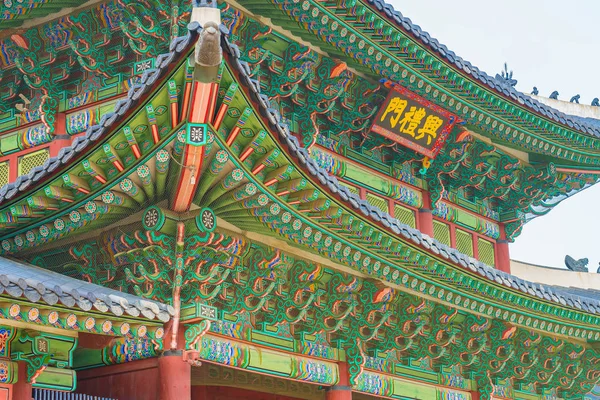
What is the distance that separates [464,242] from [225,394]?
7017 millimetres

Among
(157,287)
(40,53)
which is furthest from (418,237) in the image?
(40,53)

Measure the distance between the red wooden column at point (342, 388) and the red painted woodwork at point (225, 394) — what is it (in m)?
1.61

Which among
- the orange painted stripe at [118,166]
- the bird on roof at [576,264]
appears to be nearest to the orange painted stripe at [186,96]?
the orange painted stripe at [118,166]

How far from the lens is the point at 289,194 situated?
462 inches

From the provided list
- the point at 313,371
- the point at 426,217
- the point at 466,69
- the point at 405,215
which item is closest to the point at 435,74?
the point at 466,69

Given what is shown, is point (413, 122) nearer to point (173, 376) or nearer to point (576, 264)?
point (173, 376)

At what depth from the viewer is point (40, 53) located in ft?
48.1

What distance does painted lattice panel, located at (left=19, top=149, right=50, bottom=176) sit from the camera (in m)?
15.0

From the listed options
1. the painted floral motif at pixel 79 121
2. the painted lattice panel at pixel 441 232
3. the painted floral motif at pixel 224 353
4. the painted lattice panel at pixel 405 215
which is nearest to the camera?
the painted floral motif at pixel 224 353

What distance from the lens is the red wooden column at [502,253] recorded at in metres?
21.3

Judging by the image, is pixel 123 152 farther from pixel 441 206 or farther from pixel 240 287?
pixel 441 206

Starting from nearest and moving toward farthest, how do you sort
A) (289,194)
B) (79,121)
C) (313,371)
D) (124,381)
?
(289,194) → (124,381) → (313,371) → (79,121)

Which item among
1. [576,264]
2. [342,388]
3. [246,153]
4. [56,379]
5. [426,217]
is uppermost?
[576,264]

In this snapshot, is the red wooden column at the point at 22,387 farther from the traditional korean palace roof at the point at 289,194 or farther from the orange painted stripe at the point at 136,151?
the orange painted stripe at the point at 136,151
